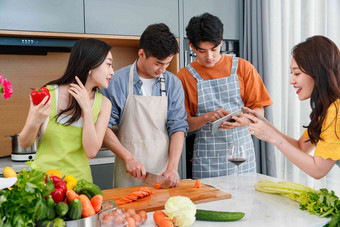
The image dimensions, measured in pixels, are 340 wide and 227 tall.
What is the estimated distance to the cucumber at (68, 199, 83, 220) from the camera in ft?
3.09

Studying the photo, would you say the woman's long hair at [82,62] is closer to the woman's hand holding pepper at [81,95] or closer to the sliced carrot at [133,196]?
the woman's hand holding pepper at [81,95]

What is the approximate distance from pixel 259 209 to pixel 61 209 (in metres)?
0.86

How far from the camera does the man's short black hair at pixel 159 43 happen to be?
1935 mm

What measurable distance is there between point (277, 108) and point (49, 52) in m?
2.23

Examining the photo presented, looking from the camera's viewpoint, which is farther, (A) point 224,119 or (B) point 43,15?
(B) point 43,15

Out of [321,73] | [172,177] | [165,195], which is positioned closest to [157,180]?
[172,177]

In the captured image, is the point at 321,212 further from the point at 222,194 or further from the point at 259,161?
the point at 259,161

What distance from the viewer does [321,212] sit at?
1359mm

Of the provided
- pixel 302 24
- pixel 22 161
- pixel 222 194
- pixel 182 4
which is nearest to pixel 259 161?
pixel 302 24

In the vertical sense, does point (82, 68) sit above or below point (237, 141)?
above

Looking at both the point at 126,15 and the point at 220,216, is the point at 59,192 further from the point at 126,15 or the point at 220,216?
the point at 126,15

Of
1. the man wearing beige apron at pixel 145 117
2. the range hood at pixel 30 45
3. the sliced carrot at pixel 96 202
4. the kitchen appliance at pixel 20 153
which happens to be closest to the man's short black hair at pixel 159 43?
the man wearing beige apron at pixel 145 117

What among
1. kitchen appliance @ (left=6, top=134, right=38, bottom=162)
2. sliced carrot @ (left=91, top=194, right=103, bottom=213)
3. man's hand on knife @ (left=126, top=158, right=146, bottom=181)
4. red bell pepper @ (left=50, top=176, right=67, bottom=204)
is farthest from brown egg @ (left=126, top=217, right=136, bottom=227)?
kitchen appliance @ (left=6, top=134, right=38, bottom=162)

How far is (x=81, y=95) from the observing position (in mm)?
1715
